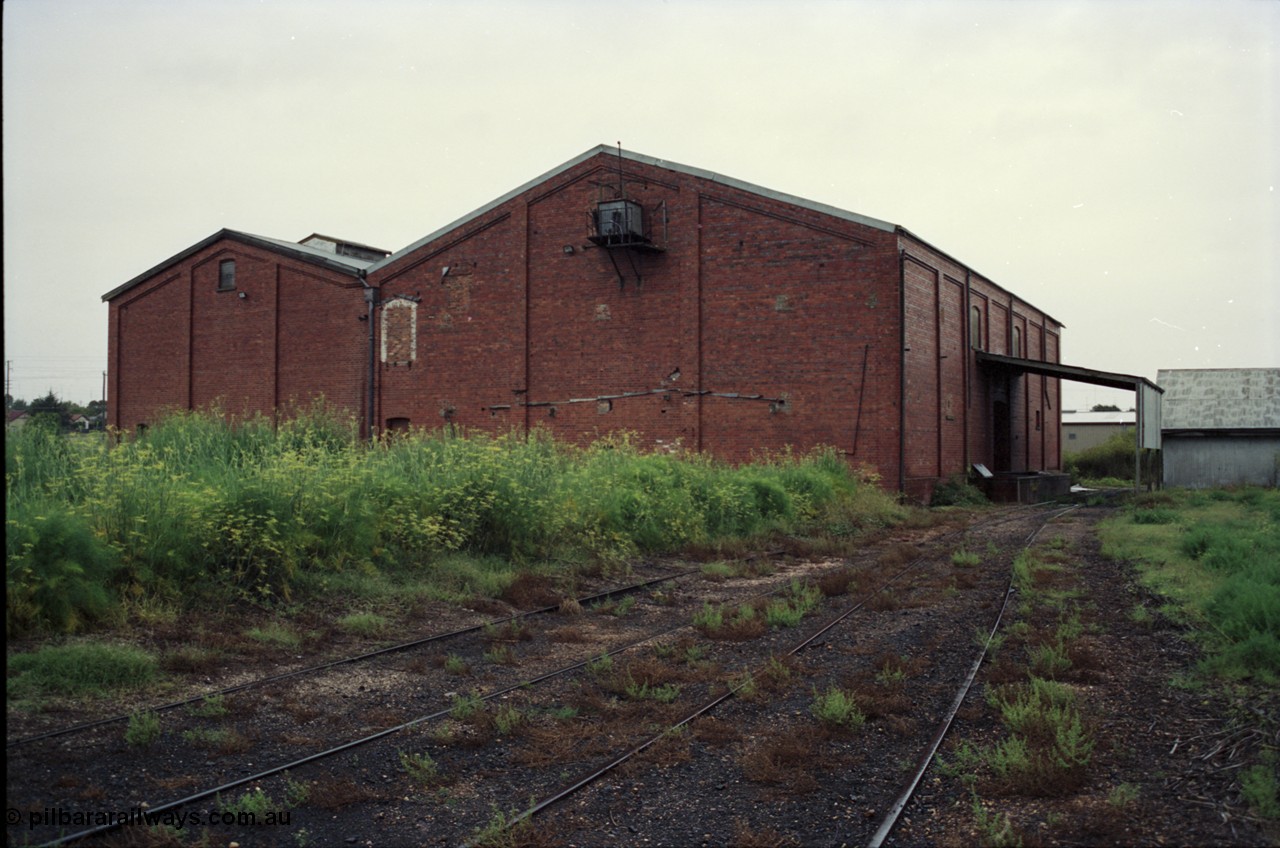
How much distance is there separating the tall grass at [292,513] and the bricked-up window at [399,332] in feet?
37.8

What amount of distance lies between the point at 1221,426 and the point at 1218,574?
1317 inches

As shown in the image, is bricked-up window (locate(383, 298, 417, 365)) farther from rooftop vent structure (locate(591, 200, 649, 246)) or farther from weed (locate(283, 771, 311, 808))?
weed (locate(283, 771, 311, 808))

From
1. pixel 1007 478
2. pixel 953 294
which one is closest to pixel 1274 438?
pixel 1007 478

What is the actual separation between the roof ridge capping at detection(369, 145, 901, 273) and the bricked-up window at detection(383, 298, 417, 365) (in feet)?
4.56

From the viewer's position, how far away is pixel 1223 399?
40219 mm

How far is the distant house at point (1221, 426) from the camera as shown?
36219 millimetres

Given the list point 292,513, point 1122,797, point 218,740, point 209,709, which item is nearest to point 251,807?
point 218,740

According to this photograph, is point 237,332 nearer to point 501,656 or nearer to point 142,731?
point 501,656

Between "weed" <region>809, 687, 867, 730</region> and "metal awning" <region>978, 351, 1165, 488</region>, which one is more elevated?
"metal awning" <region>978, 351, 1165, 488</region>

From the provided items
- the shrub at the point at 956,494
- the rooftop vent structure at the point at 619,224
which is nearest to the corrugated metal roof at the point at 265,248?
the rooftop vent structure at the point at 619,224

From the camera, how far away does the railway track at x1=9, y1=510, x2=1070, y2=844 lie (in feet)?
15.9

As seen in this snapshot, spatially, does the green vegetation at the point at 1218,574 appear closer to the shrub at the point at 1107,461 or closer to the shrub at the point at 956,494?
the shrub at the point at 956,494

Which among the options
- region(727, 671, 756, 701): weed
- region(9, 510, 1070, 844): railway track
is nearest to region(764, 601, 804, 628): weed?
region(9, 510, 1070, 844): railway track

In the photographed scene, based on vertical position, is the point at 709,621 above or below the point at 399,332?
below
